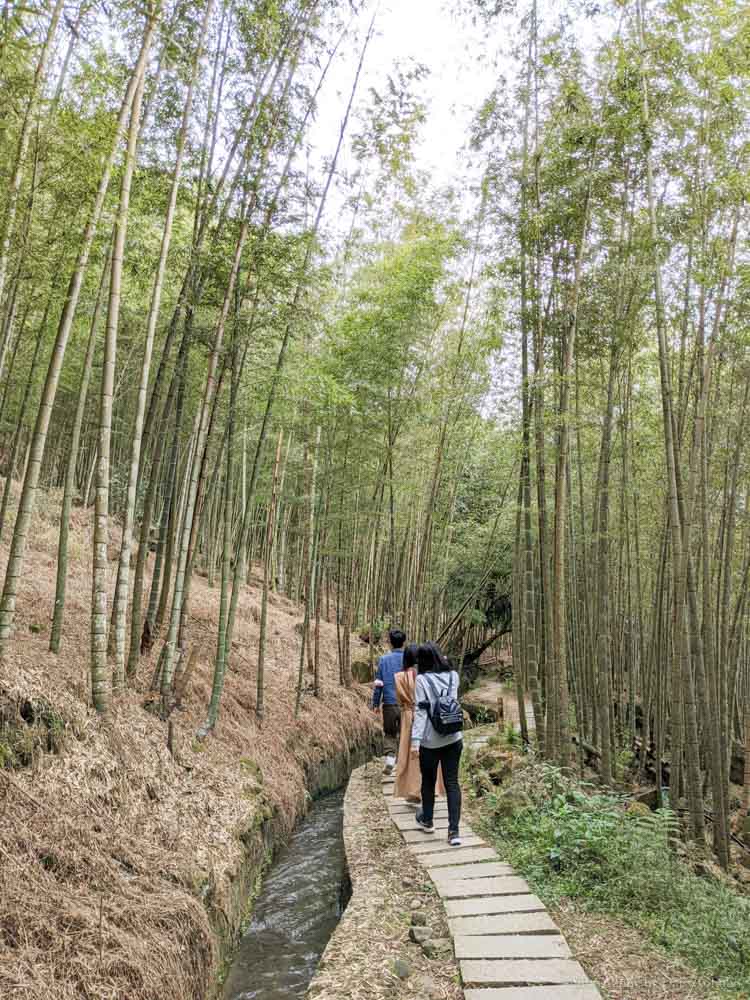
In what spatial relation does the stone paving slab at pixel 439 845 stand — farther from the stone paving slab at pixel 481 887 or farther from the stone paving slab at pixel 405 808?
the stone paving slab at pixel 405 808

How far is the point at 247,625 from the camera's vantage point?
9.73 m

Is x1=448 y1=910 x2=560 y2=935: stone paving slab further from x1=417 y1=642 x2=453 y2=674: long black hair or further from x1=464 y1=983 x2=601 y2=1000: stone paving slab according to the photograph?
x1=417 y1=642 x2=453 y2=674: long black hair

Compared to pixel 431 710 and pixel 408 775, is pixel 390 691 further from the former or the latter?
pixel 431 710

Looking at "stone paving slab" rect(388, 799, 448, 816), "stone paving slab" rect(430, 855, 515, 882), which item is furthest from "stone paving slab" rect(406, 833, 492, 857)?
"stone paving slab" rect(388, 799, 448, 816)

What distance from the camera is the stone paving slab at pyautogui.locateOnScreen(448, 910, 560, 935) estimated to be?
272cm

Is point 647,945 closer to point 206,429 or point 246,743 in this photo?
point 246,743

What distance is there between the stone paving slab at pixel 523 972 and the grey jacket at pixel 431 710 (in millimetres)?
1430

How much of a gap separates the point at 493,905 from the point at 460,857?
0.71 meters

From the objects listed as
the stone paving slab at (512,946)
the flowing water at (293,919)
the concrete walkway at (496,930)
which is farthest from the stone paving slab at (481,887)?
the flowing water at (293,919)

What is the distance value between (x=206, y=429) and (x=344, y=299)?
13.3 ft

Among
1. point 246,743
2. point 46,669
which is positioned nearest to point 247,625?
point 246,743

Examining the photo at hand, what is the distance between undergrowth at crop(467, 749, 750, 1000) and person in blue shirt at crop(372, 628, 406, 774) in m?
1.45

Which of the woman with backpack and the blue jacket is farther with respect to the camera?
the blue jacket

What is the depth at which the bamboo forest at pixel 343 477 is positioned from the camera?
8.98 ft
